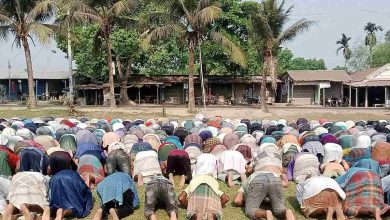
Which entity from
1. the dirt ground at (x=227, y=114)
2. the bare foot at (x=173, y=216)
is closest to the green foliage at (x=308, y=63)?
the dirt ground at (x=227, y=114)

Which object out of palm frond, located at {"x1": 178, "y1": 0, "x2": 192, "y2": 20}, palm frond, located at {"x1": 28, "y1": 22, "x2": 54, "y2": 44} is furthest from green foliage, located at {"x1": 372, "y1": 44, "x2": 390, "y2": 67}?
palm frond, located at {"x1": 28, "y1": 22, "x2": 54, "y2": 44}

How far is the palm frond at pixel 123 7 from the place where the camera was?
83.9 feet

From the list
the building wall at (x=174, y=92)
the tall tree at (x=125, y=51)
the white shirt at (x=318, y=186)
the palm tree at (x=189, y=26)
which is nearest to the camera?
the white shirt at (x=318, y=186)

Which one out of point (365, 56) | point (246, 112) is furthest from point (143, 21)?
point (365, 56)

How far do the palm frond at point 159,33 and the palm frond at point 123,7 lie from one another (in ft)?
6.28

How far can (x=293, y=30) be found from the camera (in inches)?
1060

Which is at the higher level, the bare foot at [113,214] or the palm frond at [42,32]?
the palm frond at [42,32]

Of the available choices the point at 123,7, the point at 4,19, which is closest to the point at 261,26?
the point at 123,7

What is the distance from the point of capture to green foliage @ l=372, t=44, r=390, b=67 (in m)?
58.6

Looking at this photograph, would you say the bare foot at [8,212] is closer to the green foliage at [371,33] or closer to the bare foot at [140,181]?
→ the bare foot at [140,181]

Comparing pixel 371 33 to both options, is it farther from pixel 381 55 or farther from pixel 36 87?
pixel 36 87

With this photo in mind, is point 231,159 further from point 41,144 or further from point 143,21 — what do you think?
point 143,21

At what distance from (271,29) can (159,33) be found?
6.31 meters

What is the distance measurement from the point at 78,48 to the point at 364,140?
96.2 feet
